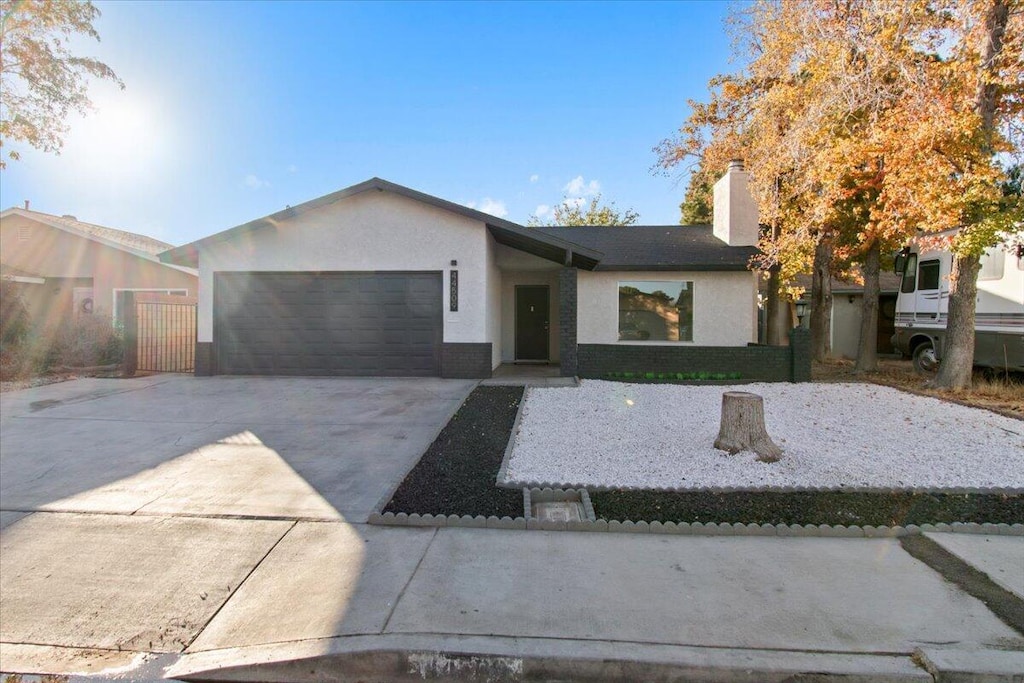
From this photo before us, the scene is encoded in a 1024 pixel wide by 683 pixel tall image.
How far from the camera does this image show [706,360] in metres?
11.7

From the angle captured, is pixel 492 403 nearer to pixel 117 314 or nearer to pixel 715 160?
pixel 715 160

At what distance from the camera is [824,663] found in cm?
254

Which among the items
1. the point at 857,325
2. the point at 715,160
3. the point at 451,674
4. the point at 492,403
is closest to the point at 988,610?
the point at 451,674

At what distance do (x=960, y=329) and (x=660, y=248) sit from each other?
6261 millimetres

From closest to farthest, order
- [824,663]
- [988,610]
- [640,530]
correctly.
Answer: [824,663], [988,610], [640,530]

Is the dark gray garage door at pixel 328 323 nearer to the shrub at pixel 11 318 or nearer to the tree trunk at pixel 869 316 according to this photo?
the shrub at pixel 11 318

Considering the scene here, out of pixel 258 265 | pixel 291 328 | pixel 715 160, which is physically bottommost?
pixel 291 328

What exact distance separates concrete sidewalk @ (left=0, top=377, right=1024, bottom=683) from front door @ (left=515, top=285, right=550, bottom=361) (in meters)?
10.4

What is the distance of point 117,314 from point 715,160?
19297 millimetres

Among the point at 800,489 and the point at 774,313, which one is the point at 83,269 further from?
the point at 774,313

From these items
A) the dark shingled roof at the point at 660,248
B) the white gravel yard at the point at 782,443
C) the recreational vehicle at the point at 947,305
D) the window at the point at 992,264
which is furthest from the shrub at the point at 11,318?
the window at the point at 992,264

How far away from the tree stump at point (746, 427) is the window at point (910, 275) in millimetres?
10228

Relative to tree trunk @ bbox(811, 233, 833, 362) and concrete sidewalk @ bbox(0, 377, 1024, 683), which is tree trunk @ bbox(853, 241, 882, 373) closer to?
tree trunk @ bbox(811, 233, 833, 362)

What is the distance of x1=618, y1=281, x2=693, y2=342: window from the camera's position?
1276cm
